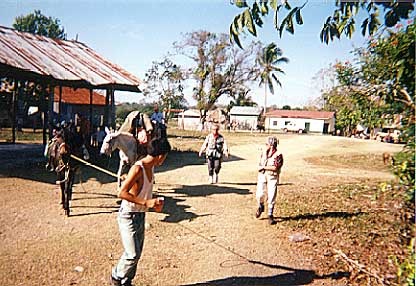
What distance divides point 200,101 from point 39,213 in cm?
3245

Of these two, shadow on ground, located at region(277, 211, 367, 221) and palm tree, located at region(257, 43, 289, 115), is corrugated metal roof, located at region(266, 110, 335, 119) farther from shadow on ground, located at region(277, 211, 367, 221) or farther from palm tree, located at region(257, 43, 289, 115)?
shadow on ground, located at region(277, 211, 367, 221)

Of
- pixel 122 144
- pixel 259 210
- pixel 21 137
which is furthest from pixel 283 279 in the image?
pixel 21 137

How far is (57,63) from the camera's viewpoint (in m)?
12.2

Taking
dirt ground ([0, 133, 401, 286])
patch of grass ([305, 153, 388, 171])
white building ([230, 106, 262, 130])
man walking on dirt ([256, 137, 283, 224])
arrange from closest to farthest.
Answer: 1. dirt ground ([0, 133, 401, 286])
2. man walking on dirt ([256, 137, 283, 224])
3. patch of grass ([305, 153, 388, 171])
4. white building ([230, 106, 262, 130])

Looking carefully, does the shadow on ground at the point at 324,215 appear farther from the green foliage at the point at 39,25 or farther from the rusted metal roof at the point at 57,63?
the green foliage at the point at 39,25

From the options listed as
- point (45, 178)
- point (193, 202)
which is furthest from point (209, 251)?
point (45, 178)

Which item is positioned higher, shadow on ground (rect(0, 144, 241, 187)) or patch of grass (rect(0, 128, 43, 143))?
patch of grass (rect(0, 128, 43, 143))

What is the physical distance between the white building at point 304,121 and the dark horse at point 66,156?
4833 cm

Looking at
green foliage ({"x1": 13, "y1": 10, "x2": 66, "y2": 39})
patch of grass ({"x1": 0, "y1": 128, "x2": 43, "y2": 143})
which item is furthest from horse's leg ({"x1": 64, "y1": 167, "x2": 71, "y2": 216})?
green foliage ({"x1": 13, "y1": 10, "x2": 66, "y2": 39})

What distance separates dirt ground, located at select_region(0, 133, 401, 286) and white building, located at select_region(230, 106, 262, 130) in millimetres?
44356

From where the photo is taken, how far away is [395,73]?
3578 millimetres

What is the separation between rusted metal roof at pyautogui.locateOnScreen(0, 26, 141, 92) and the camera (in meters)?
10.5

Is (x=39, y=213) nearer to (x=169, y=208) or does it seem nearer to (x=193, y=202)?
(x=169, y=208)

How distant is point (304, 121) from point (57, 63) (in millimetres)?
47397
